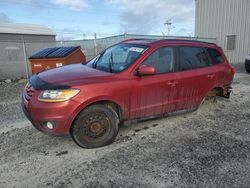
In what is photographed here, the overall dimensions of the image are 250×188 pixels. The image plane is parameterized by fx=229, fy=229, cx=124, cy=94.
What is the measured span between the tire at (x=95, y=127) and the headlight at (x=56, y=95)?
349mm

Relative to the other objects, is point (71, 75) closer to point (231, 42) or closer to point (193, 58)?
point (193, 58)

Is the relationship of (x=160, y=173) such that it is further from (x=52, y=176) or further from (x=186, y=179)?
(x=52, y=176)

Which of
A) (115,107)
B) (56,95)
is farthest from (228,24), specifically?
(56,95)

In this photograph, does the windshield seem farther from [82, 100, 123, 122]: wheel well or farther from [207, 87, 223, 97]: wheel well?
[207, 87, 223, 97]: wheel well

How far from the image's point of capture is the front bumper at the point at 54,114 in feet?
10.9

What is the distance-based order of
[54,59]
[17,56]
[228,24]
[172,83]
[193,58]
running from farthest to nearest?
[228,24] < [17,56] < [54,59] < [193,58] < [172,83]

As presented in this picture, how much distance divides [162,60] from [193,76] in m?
0.80

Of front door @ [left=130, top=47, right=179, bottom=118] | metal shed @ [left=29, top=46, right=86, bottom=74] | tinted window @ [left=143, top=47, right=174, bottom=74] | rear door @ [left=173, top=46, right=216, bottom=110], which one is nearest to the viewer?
front door @ [left=130, top=47, right=179, bottom=118]

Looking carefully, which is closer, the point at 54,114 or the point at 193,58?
the point at 54,114

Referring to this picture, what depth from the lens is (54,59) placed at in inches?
310

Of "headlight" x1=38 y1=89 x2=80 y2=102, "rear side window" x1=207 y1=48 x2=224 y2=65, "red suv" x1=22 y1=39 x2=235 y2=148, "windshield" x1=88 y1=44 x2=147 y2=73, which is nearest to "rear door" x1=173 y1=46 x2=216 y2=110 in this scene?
"red suv" x1=22 y1=39 x2=235 y2=148

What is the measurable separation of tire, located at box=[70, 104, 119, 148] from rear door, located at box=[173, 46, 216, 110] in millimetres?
1542

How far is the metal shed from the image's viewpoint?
7832 millimetres

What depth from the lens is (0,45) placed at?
11.9 meters
